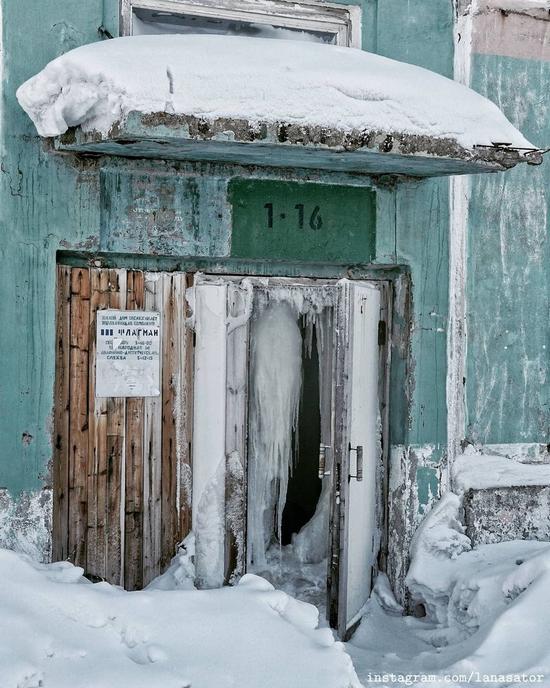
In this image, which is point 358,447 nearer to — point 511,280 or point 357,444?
point 357,444

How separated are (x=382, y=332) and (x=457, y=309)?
1.63 feet

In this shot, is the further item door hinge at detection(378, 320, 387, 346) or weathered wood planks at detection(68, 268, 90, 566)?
door hinge at detection(378, 320, 387, 346)

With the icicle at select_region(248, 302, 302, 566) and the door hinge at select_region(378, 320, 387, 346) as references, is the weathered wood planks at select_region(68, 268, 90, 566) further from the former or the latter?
the door hinge at select_region(378, 320, 387, 346)

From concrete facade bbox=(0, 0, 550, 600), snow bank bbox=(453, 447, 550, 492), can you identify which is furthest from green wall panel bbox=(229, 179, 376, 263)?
snow bank bbox=(453, 447, 550, 492)

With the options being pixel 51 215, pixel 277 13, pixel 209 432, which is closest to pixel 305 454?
pixel 209 432

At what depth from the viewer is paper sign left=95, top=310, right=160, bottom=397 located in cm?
547

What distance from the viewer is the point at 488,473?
6242 mm

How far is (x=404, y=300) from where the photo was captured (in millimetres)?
6168

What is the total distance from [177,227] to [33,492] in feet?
5.42

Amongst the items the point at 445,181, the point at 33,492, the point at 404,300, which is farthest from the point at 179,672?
the point at 445,181

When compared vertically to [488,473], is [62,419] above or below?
above

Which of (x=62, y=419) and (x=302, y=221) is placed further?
(x=302, y=221)

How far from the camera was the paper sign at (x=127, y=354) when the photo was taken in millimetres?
5473

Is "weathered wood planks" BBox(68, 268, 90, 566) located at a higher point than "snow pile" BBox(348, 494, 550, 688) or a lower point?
higher
